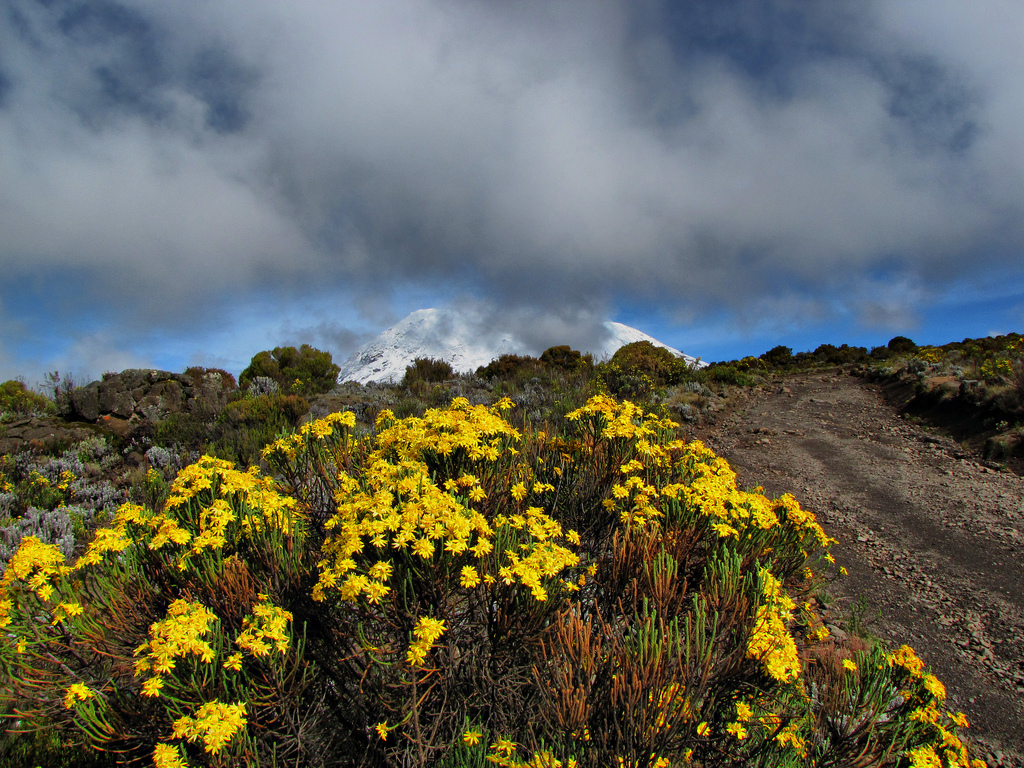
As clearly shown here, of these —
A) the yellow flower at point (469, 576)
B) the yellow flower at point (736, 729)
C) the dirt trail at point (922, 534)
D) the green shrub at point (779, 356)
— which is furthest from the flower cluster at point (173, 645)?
the green shrub at point (779, 356)

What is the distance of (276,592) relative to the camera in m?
2.56

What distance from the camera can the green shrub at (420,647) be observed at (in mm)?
2006

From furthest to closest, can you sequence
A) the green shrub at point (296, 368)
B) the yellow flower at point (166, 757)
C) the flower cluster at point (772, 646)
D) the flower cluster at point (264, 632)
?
1. the green shrub at point (296, 368)
2. the flower cluster at point (772, 646)
3. the flower cluster at point (264, 632)
4. the yellow flower at point (166, 757)

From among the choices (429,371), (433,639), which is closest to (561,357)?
(429,371)

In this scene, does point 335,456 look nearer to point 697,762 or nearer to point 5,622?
point 5,622

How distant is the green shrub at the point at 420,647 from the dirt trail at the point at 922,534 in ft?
7.86

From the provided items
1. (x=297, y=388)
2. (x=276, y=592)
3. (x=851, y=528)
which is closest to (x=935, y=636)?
(x=851, y=528)

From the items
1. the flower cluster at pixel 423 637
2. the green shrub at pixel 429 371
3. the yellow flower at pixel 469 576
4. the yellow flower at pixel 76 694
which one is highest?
the green shrub at pixel 429 371

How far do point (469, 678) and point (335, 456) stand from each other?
2.34 m

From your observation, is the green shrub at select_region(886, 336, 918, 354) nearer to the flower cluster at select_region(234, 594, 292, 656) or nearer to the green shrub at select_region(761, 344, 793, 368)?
the green shrub at select_region(761, 344, 793, 368)

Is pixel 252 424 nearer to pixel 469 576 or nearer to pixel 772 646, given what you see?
pixel 469 576

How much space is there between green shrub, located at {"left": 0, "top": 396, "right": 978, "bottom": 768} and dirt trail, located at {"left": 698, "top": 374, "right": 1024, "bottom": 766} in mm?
2397

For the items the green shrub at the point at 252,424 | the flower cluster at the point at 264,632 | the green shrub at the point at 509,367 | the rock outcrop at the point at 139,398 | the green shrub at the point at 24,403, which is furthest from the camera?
the green shrub at the point at 509,367

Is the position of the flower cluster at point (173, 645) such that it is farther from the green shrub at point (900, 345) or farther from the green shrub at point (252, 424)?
the green shrub at point (900, 345)
